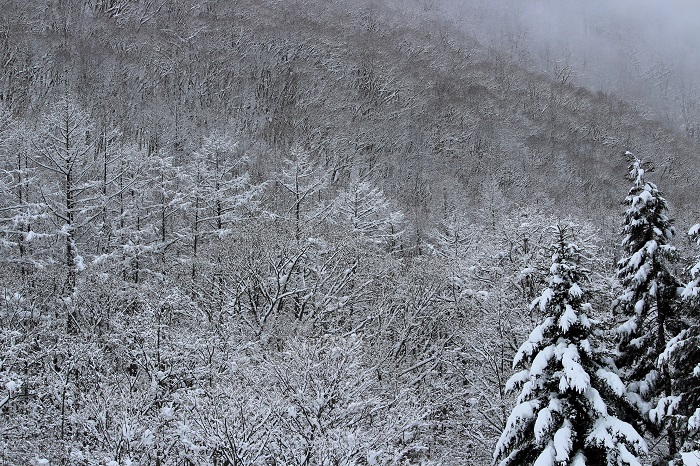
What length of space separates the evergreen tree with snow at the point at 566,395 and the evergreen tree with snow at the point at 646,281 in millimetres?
3657

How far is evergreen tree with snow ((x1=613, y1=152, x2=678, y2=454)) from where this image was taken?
14.7 m

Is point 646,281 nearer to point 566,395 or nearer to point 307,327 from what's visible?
point 566,395

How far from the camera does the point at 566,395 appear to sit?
37.3 feet

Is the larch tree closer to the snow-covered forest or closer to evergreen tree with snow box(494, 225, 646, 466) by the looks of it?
the snow-covered forest

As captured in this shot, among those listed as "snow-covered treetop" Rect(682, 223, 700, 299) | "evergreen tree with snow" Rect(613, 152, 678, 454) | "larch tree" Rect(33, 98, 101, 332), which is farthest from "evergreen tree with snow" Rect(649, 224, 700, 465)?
"larch tree" Rect(33, 98, 101, 332)

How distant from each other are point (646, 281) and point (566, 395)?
530 cm

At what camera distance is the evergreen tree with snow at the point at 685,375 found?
1259cm

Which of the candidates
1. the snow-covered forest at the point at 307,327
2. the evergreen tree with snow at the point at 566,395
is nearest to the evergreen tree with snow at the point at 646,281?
the snow-covered forest at the point at 307,327

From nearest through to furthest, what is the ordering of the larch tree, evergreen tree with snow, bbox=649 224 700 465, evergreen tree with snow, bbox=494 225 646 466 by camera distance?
evergreen tree with snow, bbox=494 225 646 466 < evergreen tree with snow, bbox=649 224 700 465 < the larch tree

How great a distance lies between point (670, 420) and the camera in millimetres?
12922

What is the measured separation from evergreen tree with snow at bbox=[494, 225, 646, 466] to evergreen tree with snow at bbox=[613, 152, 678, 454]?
3.66 metres

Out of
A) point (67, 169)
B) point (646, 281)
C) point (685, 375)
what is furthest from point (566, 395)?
point (67, 169)

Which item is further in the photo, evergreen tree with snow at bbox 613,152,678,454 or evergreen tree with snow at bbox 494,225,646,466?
evergreen tree with snow at bbox 613,152,678,454

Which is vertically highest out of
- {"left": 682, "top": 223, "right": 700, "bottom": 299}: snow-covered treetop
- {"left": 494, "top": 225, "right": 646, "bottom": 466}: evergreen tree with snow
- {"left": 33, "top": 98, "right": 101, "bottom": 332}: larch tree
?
{"left": 682, "top": 223, "right": 700, "bottom": 299}: snow-covered treetop
